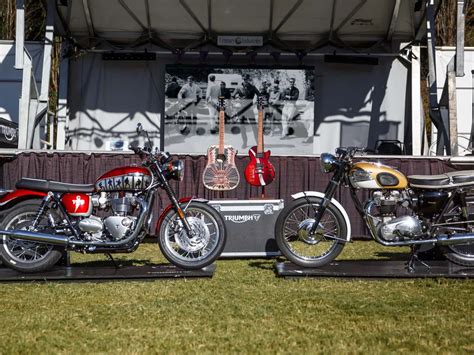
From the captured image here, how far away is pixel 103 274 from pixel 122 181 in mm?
793

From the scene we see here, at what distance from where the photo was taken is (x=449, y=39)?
2102 cm

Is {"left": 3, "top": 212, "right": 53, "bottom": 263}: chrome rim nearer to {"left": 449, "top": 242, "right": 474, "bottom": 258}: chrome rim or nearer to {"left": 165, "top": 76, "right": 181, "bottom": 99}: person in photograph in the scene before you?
{"left": 449, "top": 242, "right": 474, "bottom": 258}: chrome rim

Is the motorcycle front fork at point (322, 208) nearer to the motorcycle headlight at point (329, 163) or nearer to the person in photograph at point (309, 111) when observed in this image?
the motorcycle headlight at point (329, 163)

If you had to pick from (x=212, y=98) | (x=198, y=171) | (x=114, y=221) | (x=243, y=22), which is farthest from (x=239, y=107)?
(x=114, y=221)

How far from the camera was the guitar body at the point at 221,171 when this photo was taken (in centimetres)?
842

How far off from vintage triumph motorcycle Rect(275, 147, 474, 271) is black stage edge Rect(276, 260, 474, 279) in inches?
3.6

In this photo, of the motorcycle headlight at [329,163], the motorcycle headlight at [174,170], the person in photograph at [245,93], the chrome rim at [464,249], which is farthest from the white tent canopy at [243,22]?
the chrome rim at [464,249]

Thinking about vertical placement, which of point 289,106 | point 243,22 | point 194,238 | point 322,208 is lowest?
point 194,238

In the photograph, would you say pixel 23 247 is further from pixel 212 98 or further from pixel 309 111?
pixel 309 111

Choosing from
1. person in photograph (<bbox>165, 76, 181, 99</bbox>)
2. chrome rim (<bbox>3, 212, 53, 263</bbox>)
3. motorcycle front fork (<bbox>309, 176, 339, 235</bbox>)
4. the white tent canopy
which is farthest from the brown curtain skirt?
the white tent canopy

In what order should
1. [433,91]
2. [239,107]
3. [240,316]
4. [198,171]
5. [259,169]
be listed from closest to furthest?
[240,316], [259,169], [198,171], [433,91], [239,107]

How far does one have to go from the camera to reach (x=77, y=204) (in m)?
5.64

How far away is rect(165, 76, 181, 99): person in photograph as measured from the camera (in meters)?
13.7

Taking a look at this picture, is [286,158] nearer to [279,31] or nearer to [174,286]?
[174,286]
